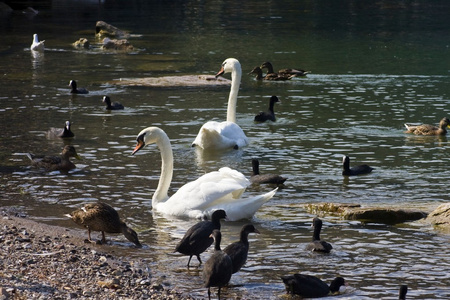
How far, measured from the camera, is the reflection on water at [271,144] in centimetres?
1028

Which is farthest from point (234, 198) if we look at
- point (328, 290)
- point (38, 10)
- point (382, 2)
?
point (382, 2)

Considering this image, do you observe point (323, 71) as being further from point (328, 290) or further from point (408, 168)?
point (328, 290)

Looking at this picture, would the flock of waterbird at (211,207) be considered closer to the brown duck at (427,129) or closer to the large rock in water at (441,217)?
the large rock in water at (441,217)

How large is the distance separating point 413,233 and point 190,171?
5.11m

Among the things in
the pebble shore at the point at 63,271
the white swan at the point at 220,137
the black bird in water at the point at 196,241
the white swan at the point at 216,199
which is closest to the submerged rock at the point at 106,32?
the white swan at the point at 220,137

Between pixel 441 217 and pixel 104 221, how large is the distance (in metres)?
4.53

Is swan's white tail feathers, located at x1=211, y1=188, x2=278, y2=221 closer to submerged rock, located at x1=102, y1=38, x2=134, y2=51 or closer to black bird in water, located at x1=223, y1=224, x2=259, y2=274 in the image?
black bird in water, located at x1=223, y1=224, x2=259, y2=274

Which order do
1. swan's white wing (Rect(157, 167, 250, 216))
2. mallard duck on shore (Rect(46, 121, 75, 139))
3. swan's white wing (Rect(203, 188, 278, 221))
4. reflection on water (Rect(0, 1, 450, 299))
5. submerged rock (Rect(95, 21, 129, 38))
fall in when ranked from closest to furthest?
reflection on water (Rect(0, 1, 450, 299)) → swan's white wing (Rect(203, 188, 278, 221)) → swan's white wing (Rect(157, 167, 250, 216)) → mallard duck on shore (Rect(46, 121, 75, 139)) → submerged rock (Rect(95, 21, 129, 38))

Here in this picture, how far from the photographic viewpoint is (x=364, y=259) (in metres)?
10.3

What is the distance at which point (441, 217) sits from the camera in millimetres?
11727

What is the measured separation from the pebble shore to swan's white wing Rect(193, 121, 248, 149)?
19.8 feet

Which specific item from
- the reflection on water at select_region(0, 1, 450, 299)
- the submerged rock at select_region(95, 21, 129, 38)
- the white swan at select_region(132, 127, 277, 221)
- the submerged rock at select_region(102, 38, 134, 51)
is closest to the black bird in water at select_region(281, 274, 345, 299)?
the reflection on water at select_region(0, 1, 450, 299)

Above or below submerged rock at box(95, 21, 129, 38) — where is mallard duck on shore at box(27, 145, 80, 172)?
below

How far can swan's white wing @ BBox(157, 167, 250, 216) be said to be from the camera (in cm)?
1190
